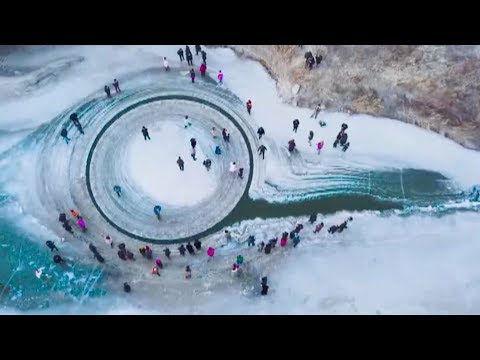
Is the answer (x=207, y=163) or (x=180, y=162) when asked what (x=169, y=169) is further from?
(x=207, y=163)

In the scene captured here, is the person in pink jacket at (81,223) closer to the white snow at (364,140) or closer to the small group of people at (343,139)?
the white snow at (364,140)

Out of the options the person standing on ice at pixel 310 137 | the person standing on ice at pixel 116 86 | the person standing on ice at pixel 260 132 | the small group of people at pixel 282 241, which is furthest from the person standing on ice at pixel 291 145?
the person standing on ice at pixel 116 86

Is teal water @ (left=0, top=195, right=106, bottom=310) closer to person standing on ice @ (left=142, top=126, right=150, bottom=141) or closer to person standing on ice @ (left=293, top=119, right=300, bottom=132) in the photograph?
person standing on ice @ (left=142, top=126, right=150, bottom=141)

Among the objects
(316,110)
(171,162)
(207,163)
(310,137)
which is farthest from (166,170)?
(316,110)

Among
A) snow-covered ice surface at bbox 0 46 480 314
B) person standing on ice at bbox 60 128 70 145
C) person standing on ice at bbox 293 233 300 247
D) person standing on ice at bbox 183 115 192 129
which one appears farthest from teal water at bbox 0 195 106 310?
person standing on ice at bbox 293 233 300 247
